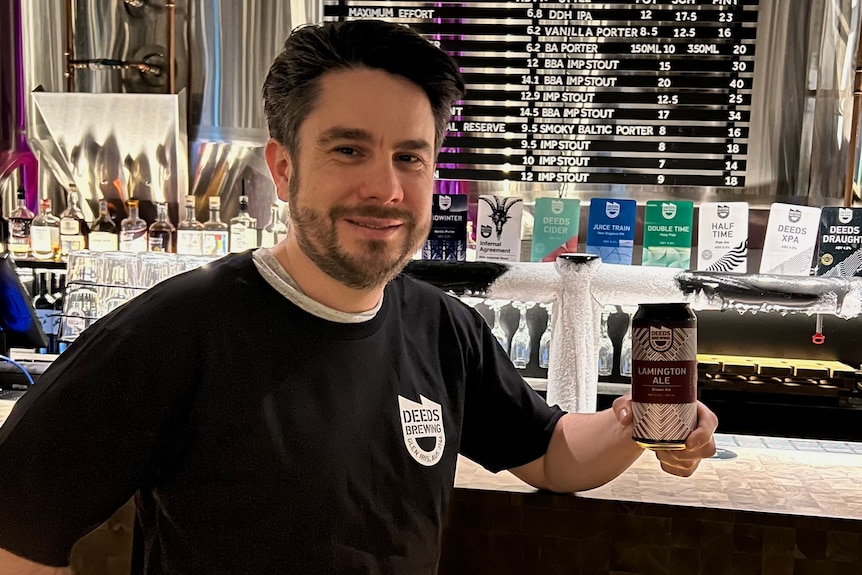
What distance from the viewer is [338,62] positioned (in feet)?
3.56

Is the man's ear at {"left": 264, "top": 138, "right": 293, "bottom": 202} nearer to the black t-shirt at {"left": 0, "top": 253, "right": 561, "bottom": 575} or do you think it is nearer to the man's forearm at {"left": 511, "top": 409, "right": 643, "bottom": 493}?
the black t-shirt at {"left": 0, "top": 253, "right": 561, "bottom": 575}

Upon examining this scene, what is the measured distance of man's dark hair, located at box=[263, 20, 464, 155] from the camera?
3.57ft

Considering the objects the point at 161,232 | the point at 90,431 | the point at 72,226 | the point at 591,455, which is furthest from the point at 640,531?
the point at 72,226

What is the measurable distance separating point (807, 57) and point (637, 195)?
814 millimetres

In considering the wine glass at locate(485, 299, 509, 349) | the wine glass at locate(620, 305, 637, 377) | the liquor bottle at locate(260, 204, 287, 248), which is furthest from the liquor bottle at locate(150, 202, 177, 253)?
the wine glass at locate(620, 305, 637, 377)

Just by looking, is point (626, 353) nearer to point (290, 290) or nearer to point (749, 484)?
point (749, 484)

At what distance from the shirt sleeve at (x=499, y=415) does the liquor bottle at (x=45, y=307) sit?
2.47 metres

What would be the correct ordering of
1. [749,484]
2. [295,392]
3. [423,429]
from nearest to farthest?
[295,392] → [423,429] → [749,484]

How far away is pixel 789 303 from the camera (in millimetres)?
2025

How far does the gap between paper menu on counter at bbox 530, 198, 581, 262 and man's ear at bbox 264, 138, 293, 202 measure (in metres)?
1.31

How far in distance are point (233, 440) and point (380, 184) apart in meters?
0.42

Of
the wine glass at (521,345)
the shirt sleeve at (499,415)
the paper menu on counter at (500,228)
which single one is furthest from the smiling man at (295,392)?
the wine glass at (521,345)

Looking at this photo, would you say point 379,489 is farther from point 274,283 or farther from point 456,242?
point 456,242

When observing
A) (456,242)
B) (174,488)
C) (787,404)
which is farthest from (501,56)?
(174,488)
